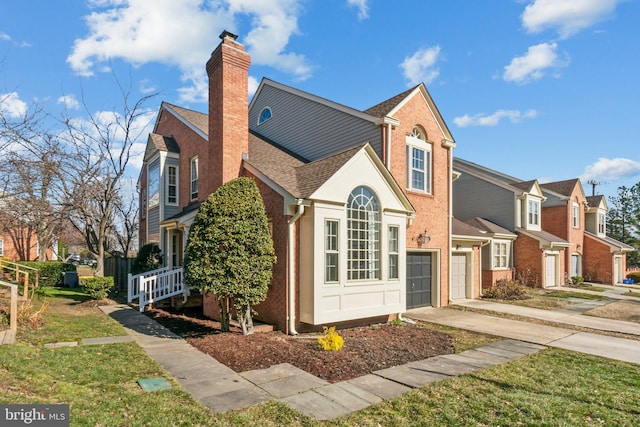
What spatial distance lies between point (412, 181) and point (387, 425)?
33.0 ft

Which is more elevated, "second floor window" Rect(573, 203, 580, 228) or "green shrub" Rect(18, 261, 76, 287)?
"second floor window" Rect(573, 203, 580, 228)

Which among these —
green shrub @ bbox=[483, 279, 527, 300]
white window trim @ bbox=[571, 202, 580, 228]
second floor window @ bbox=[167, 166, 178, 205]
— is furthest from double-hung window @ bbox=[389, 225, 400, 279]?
white window trim @ bbox=[571, 202, 580, 228]

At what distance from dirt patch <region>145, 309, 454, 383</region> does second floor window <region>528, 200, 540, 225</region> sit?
58.8 ft

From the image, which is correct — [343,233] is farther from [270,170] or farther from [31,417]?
[31,417]

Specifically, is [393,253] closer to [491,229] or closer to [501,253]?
[491,229]

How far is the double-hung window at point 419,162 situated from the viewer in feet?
44.2

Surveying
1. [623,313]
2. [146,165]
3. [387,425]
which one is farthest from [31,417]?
[623,313]

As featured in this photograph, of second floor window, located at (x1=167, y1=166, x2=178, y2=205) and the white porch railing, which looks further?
second floor window, located at (x1=167, y1=166, x2=178, y2=205)

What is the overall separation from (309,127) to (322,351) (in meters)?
9.87

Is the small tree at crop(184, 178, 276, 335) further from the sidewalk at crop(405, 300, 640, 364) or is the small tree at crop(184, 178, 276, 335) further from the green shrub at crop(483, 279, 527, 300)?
the green shrub at crop(483, 279, 527, 300)

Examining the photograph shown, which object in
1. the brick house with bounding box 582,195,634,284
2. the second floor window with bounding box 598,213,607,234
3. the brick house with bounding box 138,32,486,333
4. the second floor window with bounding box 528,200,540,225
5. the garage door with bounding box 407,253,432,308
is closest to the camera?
the brick house with bounding box 138,32,486,333

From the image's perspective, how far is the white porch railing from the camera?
12234mm

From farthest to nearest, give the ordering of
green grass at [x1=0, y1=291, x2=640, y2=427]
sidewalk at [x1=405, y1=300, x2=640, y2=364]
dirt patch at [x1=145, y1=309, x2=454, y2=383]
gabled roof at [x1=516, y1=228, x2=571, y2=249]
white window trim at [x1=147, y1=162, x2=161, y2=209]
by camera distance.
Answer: gabled roof at [x1=516, y1=228, x2=571, y2=249] → white window trim at [x1=147, y1=162, x2=161, y2=209] → sidewalk at [x1=405, y1=300, x2=640, y2=364] → dirt patch at [x1=145, y1=309, x2=454, y2=383] → green grass at [x1=0, y1=291, x2=640, y2=427]

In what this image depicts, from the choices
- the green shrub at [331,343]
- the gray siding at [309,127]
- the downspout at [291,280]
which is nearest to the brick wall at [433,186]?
the gray siding at [309,127]
